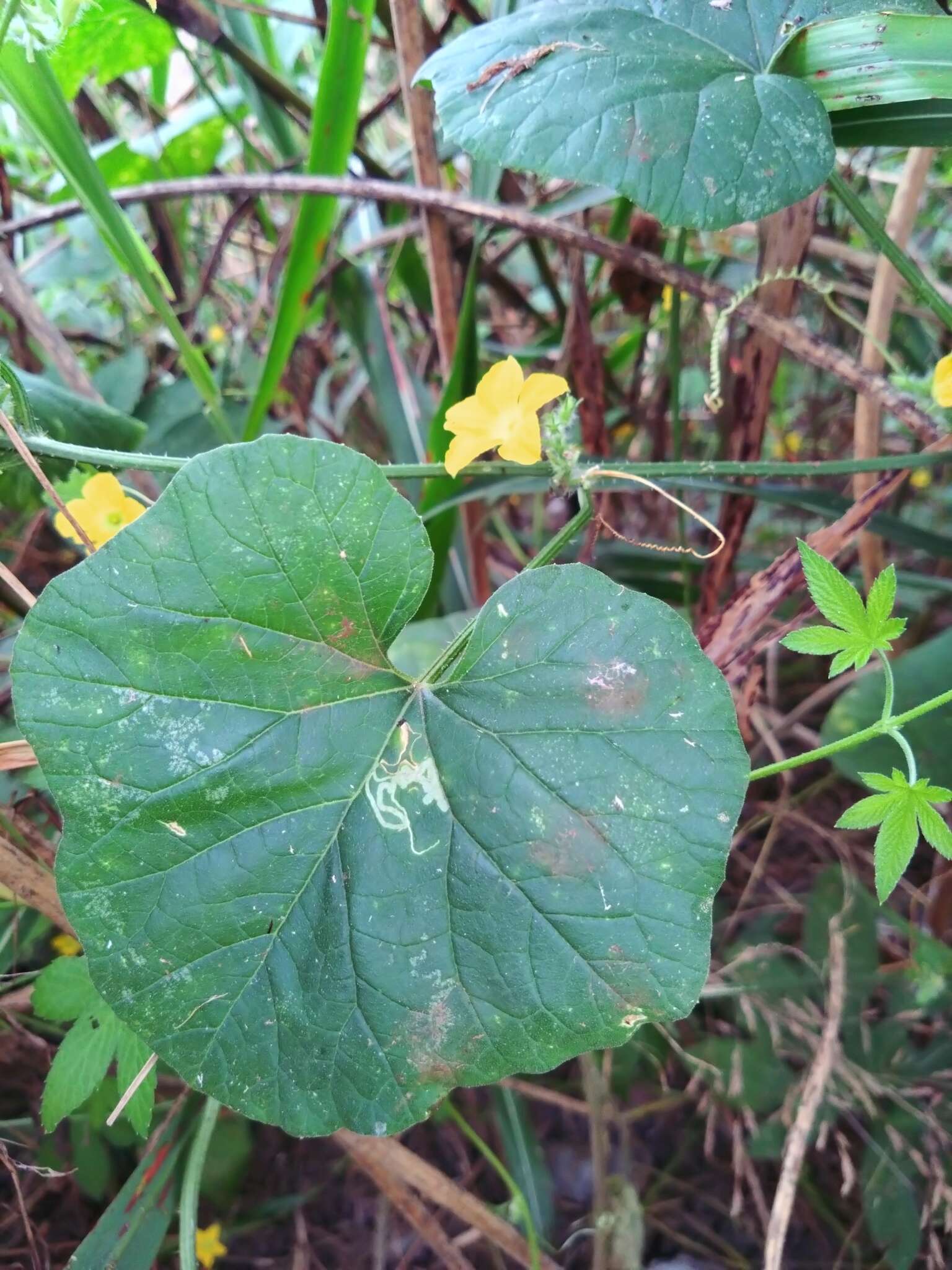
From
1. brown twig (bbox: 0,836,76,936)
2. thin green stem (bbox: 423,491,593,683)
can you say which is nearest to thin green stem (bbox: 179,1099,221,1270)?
brown twig (bbox: 0,836,76,936)

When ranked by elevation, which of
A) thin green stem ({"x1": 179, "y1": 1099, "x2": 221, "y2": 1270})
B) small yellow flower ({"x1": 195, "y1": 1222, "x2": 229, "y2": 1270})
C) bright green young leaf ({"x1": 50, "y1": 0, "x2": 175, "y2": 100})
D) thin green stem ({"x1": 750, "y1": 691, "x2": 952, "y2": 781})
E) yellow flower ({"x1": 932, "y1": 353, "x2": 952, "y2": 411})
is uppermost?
bright green young leaf ({"x1": 50, "y1": 0, "x2": 175, "y2": 100})

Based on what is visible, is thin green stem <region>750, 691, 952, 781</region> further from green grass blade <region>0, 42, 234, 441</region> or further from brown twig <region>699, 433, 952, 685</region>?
green grass blade <region>0, 42, 234, 441</region>

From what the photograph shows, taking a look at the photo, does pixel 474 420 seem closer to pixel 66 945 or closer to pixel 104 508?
pixel 104 508

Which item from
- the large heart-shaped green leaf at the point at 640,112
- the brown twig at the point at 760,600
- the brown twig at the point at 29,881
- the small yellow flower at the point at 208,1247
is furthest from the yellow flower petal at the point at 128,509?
the small yellow flower at the point at 208,1247

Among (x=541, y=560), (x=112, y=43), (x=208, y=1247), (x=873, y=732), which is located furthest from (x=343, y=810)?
(x=112, y=43)

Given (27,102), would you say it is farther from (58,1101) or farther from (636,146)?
(58,1101)

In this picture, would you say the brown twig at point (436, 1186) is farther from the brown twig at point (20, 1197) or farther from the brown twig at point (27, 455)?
the brown twig at point (27, 455)
